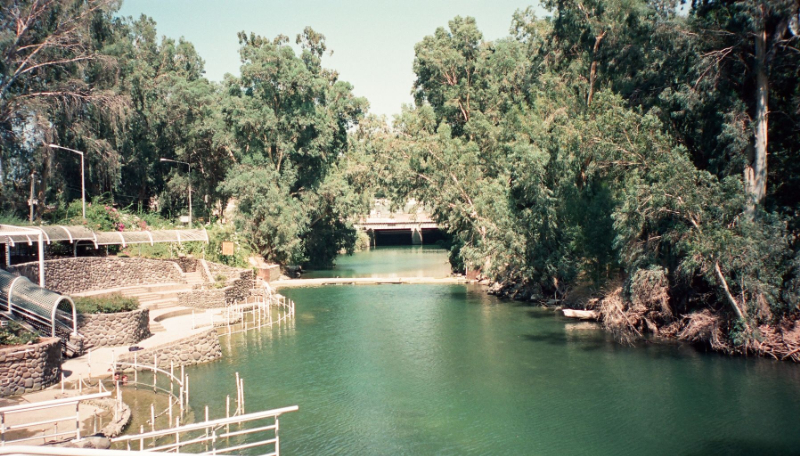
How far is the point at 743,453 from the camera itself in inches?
691

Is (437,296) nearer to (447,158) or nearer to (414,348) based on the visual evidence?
(447,158)

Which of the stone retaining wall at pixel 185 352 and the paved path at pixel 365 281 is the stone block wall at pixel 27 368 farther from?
the paved path at pixel 365 281

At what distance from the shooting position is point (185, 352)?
26.5 metres

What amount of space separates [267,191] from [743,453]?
43.5 meters

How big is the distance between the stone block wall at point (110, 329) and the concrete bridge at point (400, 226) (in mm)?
62400

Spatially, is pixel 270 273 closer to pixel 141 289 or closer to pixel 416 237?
pixel 141 289

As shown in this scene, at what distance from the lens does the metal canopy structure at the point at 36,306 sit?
80.2 ft

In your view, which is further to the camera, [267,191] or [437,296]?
[267,191]

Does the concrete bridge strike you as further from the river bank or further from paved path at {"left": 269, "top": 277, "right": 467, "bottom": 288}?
the river bank

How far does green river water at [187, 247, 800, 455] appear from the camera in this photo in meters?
18.6

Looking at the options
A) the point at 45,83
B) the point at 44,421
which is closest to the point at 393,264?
the point at 45,83

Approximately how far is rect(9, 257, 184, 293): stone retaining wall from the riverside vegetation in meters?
9.56

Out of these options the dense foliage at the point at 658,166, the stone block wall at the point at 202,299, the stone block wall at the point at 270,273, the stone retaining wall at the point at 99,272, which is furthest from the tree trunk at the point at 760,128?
the stone block wall at the point at 270,273

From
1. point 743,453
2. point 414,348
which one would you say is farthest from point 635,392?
point 414,348
